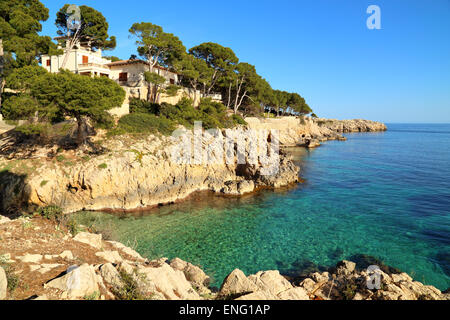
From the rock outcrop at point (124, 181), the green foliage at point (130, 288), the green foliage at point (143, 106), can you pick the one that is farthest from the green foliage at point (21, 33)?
the green foliage at point (130, 288)

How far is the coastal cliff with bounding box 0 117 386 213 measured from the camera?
18062 mm

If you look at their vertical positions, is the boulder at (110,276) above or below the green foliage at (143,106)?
below

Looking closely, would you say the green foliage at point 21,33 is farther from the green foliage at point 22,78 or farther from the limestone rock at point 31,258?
the limestone rock at point 31,258

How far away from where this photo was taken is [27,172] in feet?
60.8

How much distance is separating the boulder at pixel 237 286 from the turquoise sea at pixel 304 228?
392cm

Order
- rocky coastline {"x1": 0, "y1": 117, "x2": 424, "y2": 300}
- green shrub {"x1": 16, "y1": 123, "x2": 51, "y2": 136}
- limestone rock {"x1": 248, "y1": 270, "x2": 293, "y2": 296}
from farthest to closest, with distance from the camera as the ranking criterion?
green shrub {"x1": 16, "y1": 123, "x2": 51, "y2": 136}, limestone rock {"x1": 248, "y1": 270, "x2": 293, "y2": 296}, rocky coastline {"x1": 0, "y1": 117, "x2": 424, "y2": 300}

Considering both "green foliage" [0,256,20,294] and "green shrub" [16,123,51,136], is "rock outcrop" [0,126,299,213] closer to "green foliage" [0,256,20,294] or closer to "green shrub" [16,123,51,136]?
"green shrub" [16,123,51,136]

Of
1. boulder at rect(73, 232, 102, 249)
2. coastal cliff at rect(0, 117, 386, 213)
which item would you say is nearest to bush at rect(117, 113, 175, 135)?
coastal cliff at rect(0, 117, 386, 213)

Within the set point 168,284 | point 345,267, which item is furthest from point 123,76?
point 345,267

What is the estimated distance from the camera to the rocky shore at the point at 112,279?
561 cm

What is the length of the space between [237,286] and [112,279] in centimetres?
377

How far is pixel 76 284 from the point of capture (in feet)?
18.0
